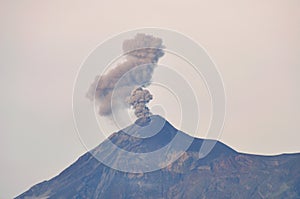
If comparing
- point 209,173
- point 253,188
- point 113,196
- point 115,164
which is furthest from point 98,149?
point 253,188

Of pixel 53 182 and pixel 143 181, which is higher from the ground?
pixel 53 182

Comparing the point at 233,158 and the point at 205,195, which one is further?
the point at 233,158

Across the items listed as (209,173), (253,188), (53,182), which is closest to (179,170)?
(209,173)

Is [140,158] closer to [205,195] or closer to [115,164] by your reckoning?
[115,164]

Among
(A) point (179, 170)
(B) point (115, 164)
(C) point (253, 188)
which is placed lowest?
(C) point (253, 188)

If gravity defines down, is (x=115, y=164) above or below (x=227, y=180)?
above

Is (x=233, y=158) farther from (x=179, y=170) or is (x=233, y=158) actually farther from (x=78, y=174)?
(x=78, y=174)
